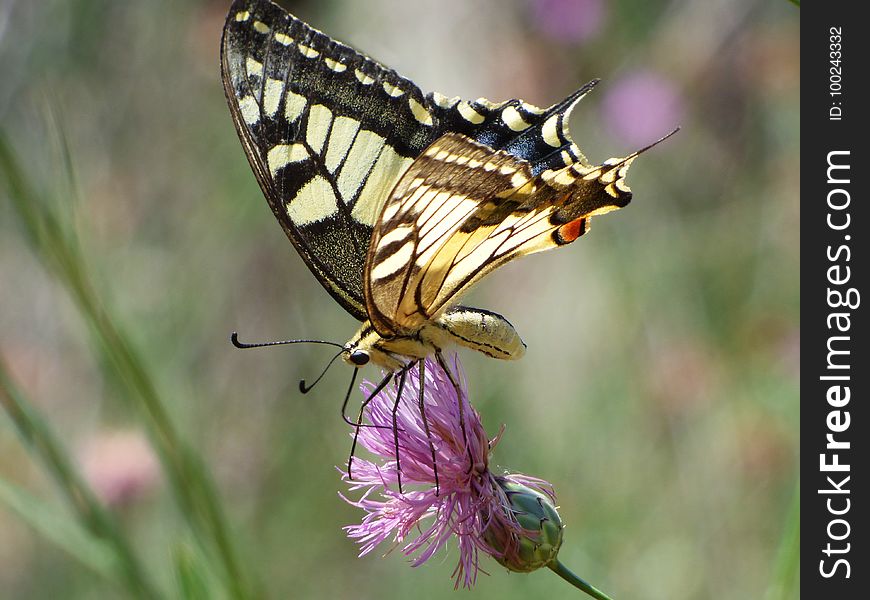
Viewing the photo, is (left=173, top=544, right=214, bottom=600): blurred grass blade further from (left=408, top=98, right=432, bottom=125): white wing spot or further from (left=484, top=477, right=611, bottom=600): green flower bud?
(left=408, top=98, right=432, bottom=125): white wing spot

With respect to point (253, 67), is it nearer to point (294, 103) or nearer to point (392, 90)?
point (294, 103)

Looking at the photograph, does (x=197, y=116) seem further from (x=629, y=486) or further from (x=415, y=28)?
(x=629, y=486)

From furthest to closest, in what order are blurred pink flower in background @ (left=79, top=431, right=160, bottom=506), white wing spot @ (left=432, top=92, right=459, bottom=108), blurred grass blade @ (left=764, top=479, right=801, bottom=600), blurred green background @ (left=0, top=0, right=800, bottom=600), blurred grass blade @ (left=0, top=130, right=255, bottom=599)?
blurred green background @ (left=0, top=0, right=800, bottom=600) < blurred pink flower in background @ (left=79, top=431, right=160, bottom=506) < white wing spot @ (left=432, top=92, right=459, bottom=108) < blurred grass blade @ (left=0, top=130, right=255, bottom=599) < blurred grass blade @ (left=764, top=479, right=801, bottom=600)

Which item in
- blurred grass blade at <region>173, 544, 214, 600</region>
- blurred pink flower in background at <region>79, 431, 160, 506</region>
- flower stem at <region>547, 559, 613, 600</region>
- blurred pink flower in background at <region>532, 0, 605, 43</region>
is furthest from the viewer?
blurred pink flower in background at <region>532, 0, 605, 43</region>

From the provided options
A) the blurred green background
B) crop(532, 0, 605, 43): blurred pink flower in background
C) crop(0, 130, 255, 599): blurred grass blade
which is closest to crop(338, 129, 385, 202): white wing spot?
crop(0, 130, 255, 599): blurred grass blade

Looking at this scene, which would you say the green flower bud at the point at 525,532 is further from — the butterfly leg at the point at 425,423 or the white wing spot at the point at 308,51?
the white wing spot at the point at 308,51
